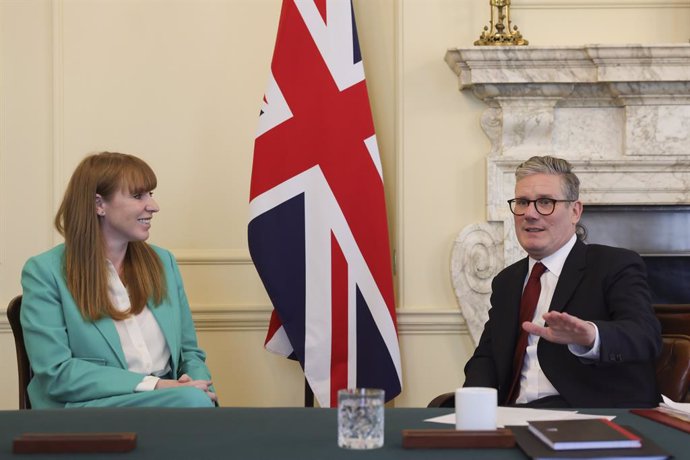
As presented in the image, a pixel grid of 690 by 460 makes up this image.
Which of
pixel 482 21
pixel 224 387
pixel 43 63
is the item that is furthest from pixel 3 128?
pixel 482 21

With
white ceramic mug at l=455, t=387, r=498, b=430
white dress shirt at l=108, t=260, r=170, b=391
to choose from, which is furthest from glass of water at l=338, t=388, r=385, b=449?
white dress shirt at l=108, t=260, r=170, b=391

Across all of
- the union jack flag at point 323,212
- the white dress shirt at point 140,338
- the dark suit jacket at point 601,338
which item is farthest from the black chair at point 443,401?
the union jack flag at point 323,212

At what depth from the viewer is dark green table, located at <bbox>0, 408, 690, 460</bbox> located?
165 centimetres

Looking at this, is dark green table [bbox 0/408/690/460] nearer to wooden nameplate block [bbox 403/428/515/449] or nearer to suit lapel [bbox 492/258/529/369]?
wooden nameplate block [bbox 403/428/515/449]

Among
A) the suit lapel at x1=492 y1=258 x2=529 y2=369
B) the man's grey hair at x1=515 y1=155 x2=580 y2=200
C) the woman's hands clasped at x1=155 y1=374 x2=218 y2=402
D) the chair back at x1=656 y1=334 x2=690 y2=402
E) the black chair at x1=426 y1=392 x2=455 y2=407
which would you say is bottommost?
the black chair at x1=426 y1=392 x2=455 y2=407

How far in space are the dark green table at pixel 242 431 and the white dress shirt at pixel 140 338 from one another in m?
0.84

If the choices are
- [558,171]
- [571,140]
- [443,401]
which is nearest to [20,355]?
[443,401]

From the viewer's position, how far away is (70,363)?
2834 mm

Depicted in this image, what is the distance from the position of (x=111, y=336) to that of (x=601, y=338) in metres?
1.45

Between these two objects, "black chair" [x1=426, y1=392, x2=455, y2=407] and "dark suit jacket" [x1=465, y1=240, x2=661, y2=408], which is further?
"black chair" [x1=426, y1=392, x2=455, y2=407]

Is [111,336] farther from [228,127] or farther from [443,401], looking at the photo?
[228,127]

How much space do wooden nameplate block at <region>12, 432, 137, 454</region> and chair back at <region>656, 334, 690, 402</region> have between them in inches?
65.1

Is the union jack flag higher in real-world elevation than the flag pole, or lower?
higher

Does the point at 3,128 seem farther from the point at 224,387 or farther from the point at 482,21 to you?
the point at 482,21
